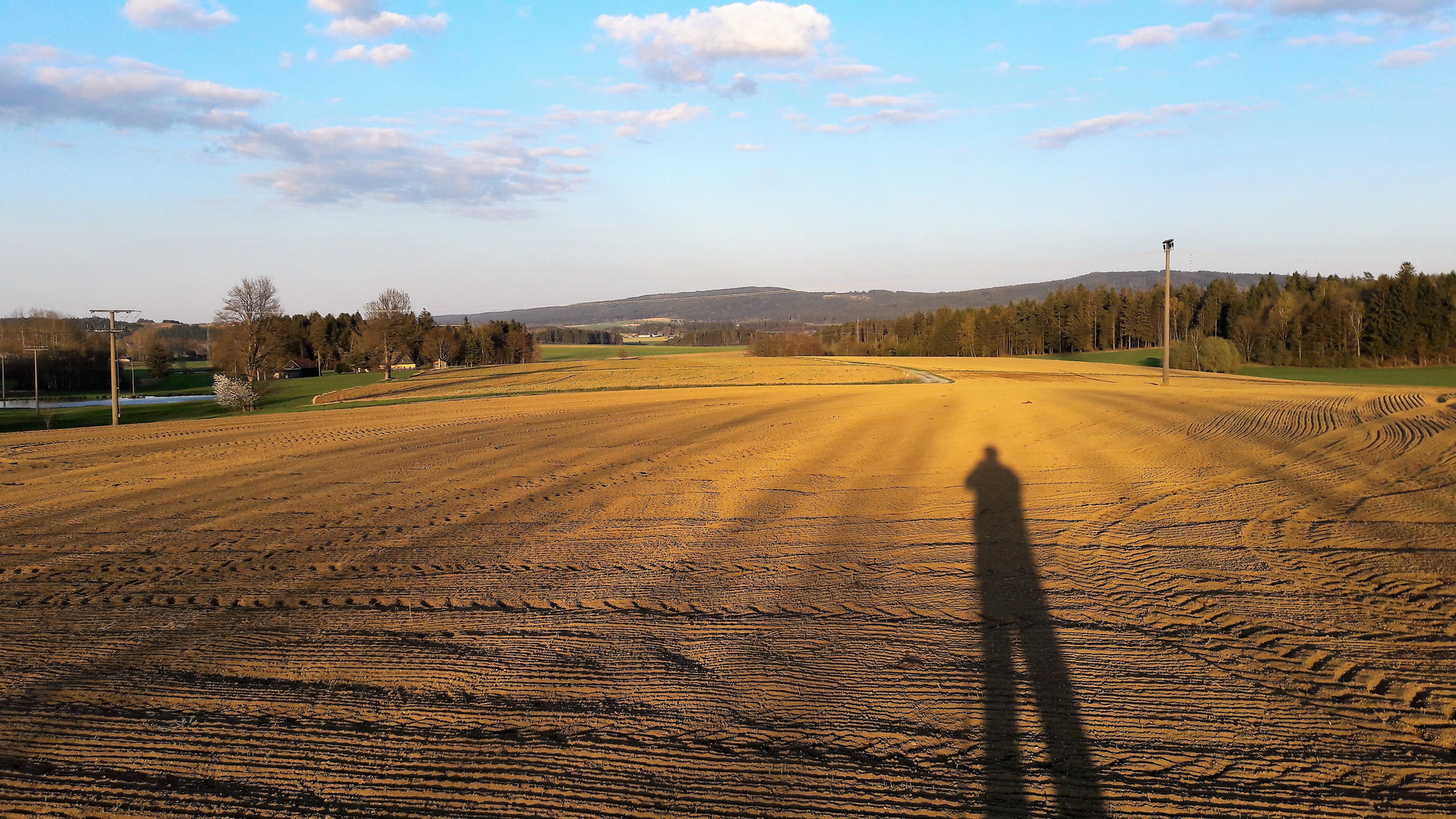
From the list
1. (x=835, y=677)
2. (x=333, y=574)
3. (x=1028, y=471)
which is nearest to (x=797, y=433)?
(x=1028, y=471)

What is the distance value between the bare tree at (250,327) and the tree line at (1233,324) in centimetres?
7964

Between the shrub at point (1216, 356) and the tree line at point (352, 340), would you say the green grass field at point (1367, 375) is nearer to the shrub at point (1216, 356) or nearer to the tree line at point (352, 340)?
the shrub at point (1216, 356)

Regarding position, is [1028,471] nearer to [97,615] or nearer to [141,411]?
[97,615]

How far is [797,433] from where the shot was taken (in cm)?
1931

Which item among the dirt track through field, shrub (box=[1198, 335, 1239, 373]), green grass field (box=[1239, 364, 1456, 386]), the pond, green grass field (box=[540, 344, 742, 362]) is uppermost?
green grass field (box=[540, 344, 742, 362])

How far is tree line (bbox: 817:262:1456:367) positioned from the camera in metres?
78.4

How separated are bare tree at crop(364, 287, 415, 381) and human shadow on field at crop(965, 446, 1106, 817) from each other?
271 feet

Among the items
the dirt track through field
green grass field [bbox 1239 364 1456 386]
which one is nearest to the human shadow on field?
the dirt track through field

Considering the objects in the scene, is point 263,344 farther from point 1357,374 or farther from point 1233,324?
point 1233,324

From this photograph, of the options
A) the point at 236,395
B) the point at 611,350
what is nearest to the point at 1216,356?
the point at 236,395

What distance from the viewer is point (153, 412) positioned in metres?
52.2

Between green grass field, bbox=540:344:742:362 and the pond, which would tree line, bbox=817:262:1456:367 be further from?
the pond

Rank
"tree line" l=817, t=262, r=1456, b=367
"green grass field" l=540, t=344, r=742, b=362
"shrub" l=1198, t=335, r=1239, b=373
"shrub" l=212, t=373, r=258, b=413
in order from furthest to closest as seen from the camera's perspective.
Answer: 1. "green grass field" l=540, t=344, r=742, b=362
2. "tree line" l=817, t=262, r=1456, b=367
3. "shrub" l=1198, t=335, r=1239, b=373
4. "shrub" l=212, t=373, r=258, b=413

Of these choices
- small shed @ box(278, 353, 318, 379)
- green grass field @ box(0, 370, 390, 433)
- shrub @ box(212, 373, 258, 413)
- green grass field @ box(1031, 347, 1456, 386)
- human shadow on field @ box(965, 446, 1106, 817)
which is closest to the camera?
human shadow on field @ box(965, 446, 1106, 817)
